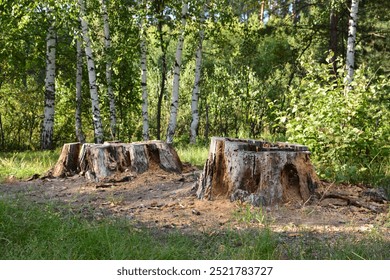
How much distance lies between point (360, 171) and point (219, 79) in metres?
11.4

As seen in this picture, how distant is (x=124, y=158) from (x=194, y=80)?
9.13 metres

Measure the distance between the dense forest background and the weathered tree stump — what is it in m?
1.96

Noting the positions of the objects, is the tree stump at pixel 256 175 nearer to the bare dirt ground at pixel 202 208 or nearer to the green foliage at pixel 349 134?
the bare dirt ground at pixel 202 208

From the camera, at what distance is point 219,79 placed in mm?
18109

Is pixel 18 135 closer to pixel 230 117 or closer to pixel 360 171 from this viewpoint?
pixel 230 117

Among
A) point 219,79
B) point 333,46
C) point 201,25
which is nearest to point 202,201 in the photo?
point 201,25

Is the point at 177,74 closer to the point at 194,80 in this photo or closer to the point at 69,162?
the point at 194,80

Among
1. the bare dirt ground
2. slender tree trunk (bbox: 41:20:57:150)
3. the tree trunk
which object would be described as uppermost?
slender tree trunk (bbox: 41:20:57:150)

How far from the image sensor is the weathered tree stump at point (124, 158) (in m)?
7.85

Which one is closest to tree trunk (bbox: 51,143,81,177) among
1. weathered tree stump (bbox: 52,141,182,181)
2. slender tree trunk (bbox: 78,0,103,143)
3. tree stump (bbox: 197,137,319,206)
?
weathered tree stump (bbox: 52,141,182,181)

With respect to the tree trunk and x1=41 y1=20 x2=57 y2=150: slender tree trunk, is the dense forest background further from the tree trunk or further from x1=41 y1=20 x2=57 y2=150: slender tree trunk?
the tree trunk

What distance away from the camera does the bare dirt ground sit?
16.0 ft

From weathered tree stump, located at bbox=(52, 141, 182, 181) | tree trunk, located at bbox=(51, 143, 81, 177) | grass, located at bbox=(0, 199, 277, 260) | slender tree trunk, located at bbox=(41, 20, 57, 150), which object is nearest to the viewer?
grass, located at bbox=(0, 199, 277, 260)

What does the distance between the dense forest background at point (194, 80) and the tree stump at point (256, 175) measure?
4.88 ft
